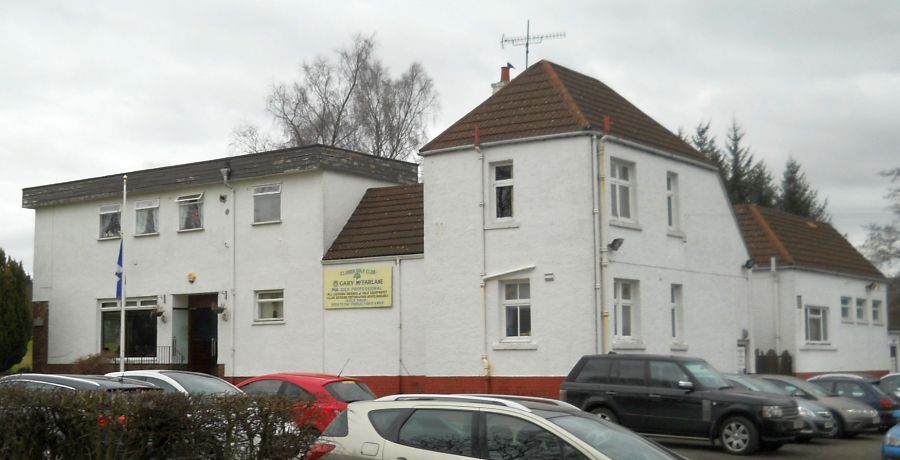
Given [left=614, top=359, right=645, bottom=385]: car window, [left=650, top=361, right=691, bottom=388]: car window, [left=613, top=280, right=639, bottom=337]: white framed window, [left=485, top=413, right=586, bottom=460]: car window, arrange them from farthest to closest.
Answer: [left=613, top=280, right=639, bottom=337]: white framed window
[left=614, top=359, right=645, bottom=385]: car window
[left=650, top=361, right=691, bottom=388]: car window
[left=485, top=413, right=586, bottom=460]: car window

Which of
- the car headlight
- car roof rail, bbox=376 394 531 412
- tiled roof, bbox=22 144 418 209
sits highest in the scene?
tiled roof, bbox=22 144 418 209

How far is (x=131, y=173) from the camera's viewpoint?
110ft

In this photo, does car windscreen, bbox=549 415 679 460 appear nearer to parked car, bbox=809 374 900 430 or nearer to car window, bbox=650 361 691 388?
car window, bbox=650 361 691 388

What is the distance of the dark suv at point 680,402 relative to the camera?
60.0 feet

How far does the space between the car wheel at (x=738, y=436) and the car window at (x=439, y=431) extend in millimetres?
9898

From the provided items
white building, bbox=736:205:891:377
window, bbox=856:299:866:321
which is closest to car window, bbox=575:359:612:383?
white building, bbox=736:205:891:377

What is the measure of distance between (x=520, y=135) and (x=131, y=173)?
14464 mm

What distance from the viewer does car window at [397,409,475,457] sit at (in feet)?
31.9

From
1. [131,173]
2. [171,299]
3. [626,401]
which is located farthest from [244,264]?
[626,401]

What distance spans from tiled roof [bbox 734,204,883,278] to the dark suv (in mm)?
Answer: 15068

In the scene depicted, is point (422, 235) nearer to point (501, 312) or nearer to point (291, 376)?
point (501, 312)

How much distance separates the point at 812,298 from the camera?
3512cm

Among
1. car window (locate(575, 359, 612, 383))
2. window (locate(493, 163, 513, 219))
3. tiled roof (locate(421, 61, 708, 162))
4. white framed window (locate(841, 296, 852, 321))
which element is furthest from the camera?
white framed window (locate(841, 296, 852, 321))

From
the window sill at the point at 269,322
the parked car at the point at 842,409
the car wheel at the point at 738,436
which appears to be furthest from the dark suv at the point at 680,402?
the window sill at the point at 269,322
